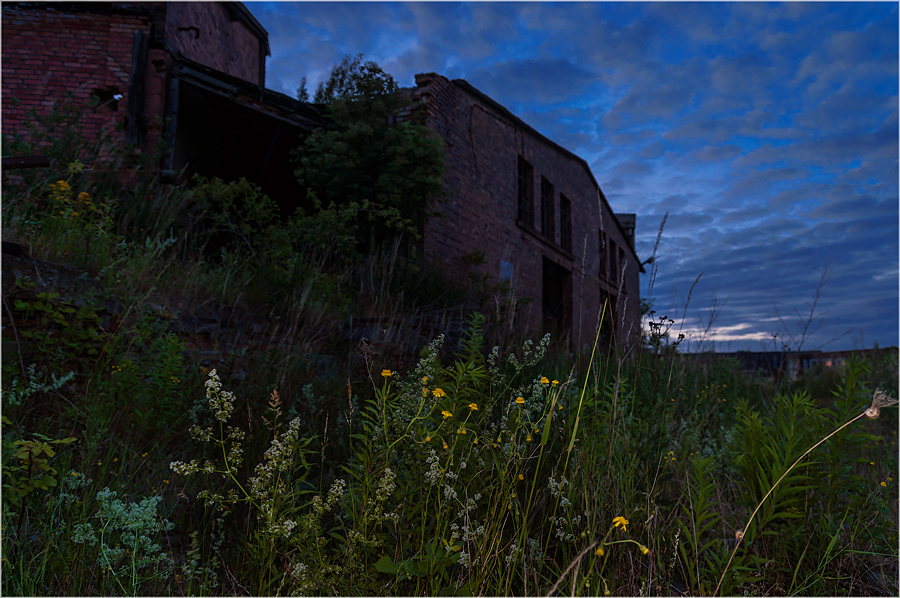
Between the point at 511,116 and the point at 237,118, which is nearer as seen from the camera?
the point at 237,118

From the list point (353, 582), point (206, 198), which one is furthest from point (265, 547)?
point (206, 198)

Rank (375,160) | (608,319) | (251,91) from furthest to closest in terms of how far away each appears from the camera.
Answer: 1. (608,319)
2. (251,91)
3. (375,160)

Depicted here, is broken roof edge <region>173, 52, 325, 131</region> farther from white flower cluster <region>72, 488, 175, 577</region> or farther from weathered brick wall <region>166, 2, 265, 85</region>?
white flower cluster <region>72, 488, 175, 577</region>

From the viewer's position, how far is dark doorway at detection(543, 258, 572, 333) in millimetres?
14148

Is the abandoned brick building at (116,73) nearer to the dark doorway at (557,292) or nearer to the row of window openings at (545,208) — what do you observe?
the row of window openings at (545,208)

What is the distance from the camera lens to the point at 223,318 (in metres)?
4.46

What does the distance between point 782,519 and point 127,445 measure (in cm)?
334

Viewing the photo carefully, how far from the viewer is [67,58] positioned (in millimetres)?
8281

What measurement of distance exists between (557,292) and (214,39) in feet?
35.8

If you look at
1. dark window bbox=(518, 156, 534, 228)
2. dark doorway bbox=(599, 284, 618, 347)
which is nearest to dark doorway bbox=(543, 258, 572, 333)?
dark doorway bbox=(599, 284, 618, 347)

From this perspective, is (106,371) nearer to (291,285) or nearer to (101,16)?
(291,285)

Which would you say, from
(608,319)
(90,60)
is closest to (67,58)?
(90,60)

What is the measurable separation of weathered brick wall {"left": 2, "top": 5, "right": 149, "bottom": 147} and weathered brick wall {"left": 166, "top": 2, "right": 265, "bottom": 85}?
93cm

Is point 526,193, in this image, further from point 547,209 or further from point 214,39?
point 214,39
